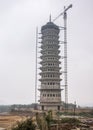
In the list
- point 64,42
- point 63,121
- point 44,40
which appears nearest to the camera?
point 63,121

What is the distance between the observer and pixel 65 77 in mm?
124500

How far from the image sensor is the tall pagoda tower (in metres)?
108

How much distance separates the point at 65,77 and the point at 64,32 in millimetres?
24213

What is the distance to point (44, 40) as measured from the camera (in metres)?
115

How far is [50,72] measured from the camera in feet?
355

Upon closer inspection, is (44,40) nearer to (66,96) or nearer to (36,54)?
(36,54)

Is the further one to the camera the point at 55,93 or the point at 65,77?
the point at 65,77

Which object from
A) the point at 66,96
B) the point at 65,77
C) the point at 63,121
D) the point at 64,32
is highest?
the point at 64,32

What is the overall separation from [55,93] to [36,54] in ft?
85.4

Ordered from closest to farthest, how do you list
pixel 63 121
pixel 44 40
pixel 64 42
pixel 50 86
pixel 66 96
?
pixel 63 121, pixel 50 86, pixel 44 40, pixel 66 96, pixel 64 42

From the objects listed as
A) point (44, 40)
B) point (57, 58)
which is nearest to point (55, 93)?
point (57, 58)

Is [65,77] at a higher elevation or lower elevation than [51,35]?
lower

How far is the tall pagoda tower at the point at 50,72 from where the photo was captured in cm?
10750

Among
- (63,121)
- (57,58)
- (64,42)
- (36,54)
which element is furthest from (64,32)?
(63,121)
